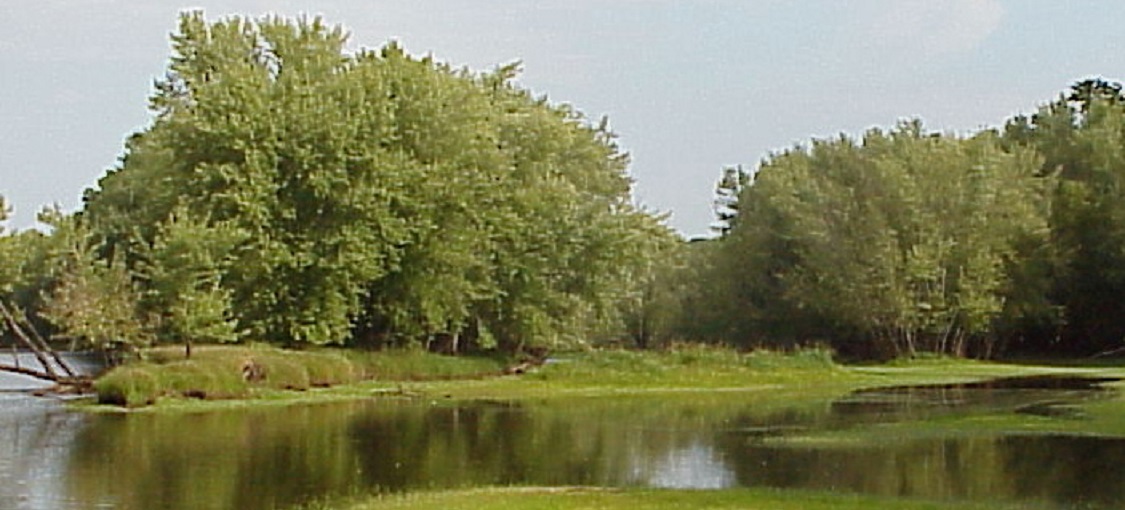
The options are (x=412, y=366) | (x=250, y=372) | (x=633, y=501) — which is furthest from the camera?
(x=412, y=366)

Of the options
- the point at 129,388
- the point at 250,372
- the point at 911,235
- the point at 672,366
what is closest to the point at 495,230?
the point at 672,366

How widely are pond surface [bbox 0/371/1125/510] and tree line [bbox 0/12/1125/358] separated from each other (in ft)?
32.0

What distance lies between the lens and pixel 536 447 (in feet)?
104

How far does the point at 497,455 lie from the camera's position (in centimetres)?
3011

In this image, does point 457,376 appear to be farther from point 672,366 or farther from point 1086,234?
point 1086,234

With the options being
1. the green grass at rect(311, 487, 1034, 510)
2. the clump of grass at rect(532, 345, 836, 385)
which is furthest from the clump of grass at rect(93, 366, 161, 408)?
the green grass at rect(311, 487, 1034, 510)

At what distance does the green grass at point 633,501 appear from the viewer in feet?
67.3

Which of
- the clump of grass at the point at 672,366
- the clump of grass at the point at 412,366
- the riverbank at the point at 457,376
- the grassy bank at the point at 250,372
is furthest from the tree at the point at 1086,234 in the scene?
the grassy bank at the point at 250,372

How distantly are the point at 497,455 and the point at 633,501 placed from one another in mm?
9186

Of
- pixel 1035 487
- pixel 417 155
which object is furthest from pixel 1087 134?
pixel 1035 487

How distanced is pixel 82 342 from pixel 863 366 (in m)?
40.5

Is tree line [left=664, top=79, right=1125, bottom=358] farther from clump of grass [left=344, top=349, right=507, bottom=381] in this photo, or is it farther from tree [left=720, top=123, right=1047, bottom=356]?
clump of grass [left=344, top=349, right=507, bottom=381]

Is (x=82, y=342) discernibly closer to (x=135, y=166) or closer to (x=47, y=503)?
(x=135, y=166)

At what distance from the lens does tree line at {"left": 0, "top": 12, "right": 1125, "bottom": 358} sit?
52406 millimetres
